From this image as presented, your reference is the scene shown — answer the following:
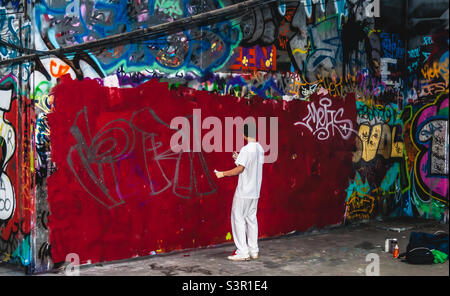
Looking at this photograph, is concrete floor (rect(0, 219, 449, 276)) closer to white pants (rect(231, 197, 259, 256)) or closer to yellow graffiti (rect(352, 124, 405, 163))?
white pants (rect(231, 197, 259, 256))

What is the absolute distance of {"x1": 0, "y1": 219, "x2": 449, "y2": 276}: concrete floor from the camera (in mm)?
7383

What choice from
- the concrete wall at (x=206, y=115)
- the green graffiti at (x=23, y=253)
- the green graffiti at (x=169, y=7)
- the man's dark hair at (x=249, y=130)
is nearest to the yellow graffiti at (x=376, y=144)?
the concrete wall at (x=206, y=115)

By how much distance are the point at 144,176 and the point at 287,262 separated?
98.0 inches

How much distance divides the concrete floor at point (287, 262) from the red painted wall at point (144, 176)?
0.27 m

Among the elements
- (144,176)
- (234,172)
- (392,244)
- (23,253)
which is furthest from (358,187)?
(23,253)

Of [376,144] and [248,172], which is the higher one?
[376,144]

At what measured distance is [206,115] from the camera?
8773 millimetres

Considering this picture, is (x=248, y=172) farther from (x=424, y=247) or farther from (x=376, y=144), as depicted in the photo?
(x=376, y=144)

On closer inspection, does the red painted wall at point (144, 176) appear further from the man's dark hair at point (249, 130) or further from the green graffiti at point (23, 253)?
the man's dark hair at point (249, 130)

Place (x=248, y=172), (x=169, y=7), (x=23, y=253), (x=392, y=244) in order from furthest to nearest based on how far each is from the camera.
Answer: (x=392, y=244) < (x=169, y=7) < (x=248, y=172) < (x=23, y=253)

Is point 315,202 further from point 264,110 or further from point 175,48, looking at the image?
point 175,48

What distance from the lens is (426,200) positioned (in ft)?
38.2

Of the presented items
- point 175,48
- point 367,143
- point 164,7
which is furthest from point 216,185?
point 367,143

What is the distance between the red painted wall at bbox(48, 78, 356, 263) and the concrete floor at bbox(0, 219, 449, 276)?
0.90 ft
